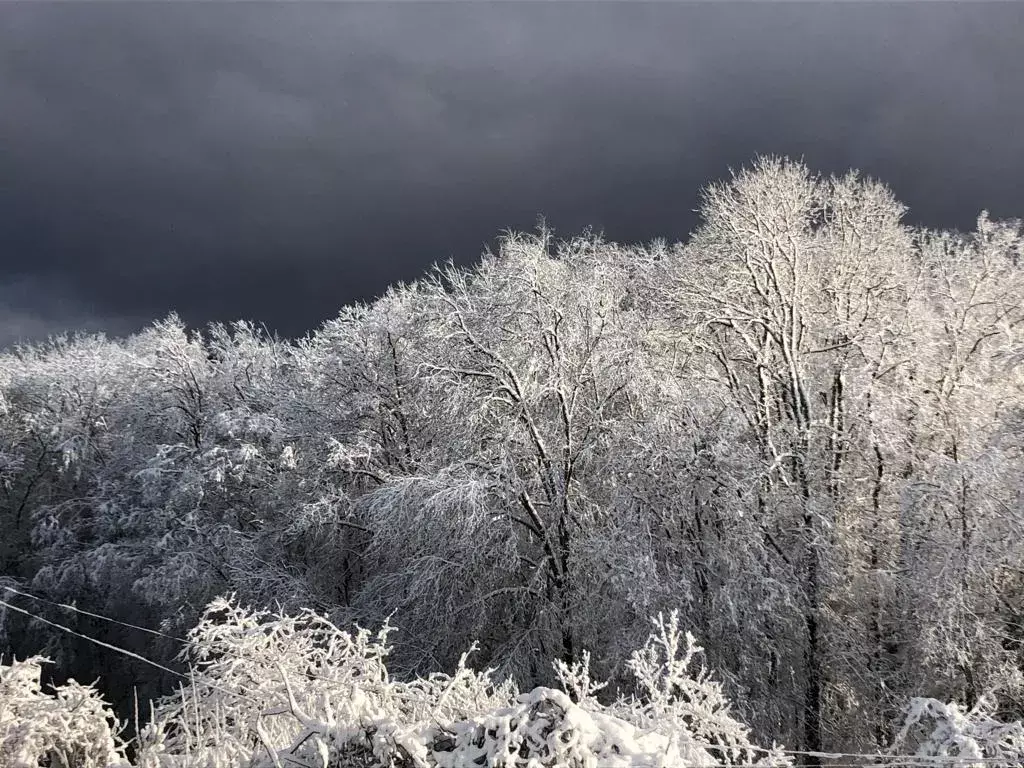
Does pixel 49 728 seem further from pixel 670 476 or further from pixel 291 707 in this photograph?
pixel 670 476

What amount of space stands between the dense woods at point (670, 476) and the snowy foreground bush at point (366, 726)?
4917mm

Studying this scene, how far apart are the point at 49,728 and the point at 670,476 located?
10.0 metres

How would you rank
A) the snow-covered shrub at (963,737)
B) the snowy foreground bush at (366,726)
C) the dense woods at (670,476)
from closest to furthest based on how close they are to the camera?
the snowy foreground bush at (366,726) < the snow-covered shrub at (963,737) < the dense woods at (670,476)

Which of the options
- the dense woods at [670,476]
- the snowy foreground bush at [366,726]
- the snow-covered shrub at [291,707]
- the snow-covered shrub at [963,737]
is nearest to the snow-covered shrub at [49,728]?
the snowy foreground bush at [366,726]

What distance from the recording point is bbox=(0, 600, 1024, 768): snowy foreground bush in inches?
139

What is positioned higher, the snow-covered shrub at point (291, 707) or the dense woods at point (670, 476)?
the dense woods at point (670, 476)

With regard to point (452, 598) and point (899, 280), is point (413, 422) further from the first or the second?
point (899, 280)

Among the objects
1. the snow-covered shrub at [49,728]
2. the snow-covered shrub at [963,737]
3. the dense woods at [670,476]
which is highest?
the dense woods at [670,476]

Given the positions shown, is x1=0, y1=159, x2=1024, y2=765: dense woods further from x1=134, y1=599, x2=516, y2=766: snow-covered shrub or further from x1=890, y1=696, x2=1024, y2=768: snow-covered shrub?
x1=134, y1=599, x2=516, y2=766: snow-covered shrub

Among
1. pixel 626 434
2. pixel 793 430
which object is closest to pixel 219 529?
pixel 626 434

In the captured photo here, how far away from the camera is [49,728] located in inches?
191

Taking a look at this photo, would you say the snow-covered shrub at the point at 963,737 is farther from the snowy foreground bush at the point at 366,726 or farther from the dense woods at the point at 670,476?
the dense woods at the point at 670,476

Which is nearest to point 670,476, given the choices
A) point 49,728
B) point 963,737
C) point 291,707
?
point 963,737

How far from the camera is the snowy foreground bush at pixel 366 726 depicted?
3523 mm
